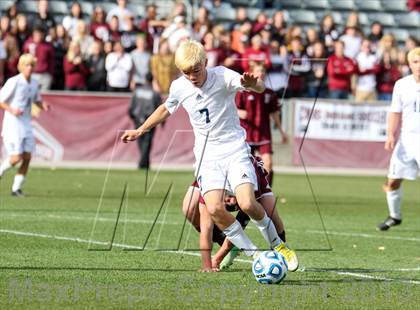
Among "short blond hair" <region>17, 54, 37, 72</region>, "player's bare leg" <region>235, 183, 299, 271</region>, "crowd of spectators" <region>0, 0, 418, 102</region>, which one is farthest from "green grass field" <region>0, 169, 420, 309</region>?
"crowd of spectators" <region>0, 0, 418, 102</region>

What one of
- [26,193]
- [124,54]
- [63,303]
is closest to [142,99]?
[124,54]

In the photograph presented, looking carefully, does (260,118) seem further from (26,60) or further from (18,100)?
(18,100)

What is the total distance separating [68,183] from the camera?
71.5 feet

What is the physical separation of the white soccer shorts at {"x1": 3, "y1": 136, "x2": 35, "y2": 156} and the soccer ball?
32.7ft

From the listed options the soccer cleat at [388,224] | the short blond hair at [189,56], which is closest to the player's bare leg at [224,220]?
the short blond hair at [189,56]

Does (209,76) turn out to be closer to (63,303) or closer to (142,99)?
(63,303)

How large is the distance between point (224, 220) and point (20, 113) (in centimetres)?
956

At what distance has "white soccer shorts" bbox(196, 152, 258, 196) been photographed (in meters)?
9.80

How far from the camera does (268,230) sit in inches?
404

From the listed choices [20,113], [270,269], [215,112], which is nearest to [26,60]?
[20,113]

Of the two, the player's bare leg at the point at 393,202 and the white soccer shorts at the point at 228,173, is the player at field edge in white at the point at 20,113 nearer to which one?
the player's bare leg at the point at 393,202

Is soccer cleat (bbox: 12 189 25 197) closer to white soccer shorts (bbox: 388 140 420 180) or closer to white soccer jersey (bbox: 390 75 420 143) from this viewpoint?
white soccer shorts (bbox: 388 140 420 180)

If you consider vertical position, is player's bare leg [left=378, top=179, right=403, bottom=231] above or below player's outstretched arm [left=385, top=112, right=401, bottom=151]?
below

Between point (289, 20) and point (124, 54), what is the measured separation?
7.14 metres
